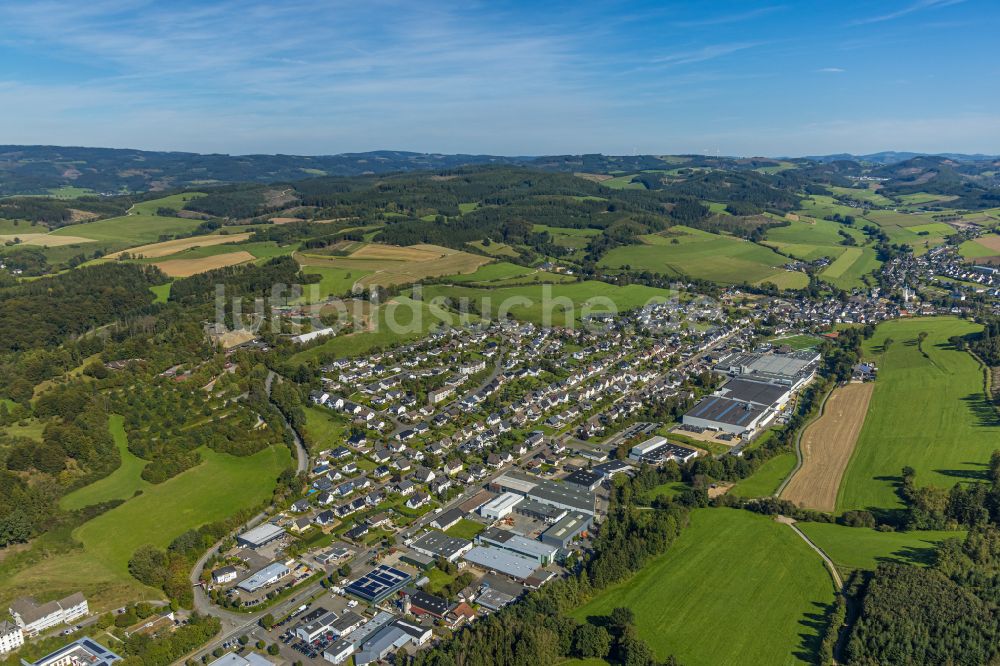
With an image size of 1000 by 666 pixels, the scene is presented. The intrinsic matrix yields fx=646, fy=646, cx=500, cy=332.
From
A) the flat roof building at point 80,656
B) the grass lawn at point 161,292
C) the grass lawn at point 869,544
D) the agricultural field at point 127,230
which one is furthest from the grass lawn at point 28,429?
the agricultural field at point 127,230

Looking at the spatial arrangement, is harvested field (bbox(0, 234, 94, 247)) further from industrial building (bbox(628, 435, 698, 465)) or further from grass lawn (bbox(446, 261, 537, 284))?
industrial building (bbox(628, 435, 698, 465))

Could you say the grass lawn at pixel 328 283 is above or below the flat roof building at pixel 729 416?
above

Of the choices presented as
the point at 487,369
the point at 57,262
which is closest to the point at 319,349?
the point at 487,369

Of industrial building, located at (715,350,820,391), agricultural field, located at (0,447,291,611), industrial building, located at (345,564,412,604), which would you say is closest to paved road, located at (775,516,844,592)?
industrial building, located at (345,564,412,604)

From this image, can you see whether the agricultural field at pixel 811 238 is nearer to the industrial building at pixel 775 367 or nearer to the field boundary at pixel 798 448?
the industrial building at pixel 775 367

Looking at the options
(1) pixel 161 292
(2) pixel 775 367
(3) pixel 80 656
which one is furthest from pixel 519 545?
(1) pixel 161 292

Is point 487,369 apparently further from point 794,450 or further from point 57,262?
point 57,262
